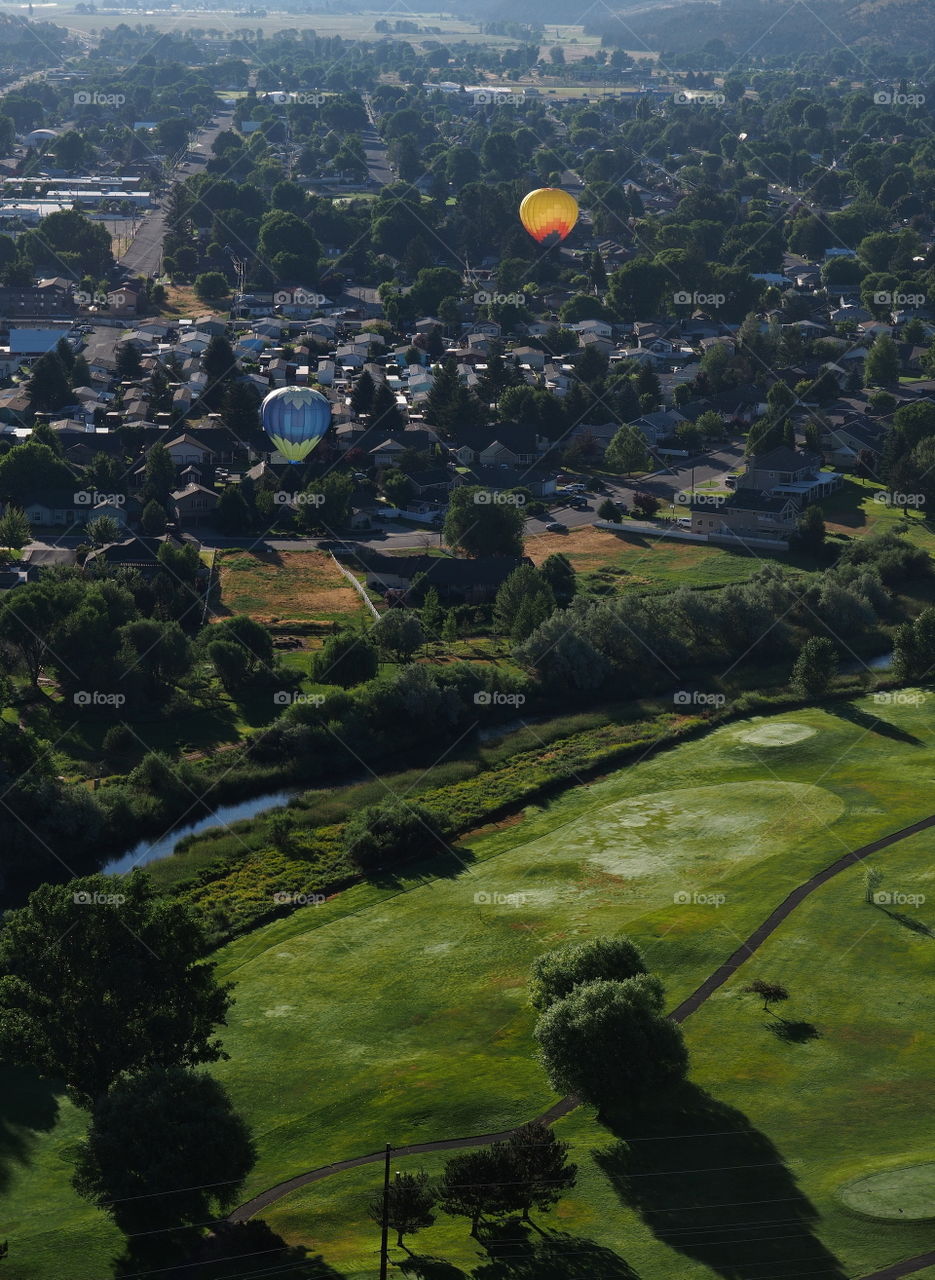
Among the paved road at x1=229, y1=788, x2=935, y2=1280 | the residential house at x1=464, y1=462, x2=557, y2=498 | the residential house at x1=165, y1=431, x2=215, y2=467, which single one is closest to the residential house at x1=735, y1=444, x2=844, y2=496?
the residential house at x1=464, y1=462, x2=557, y2=498

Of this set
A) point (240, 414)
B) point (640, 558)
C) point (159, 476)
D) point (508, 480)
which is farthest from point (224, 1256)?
point (240, 414)

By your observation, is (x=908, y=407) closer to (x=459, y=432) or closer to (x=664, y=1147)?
(x=459, y=432)

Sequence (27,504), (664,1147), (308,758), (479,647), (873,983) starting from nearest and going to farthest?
1. (664,1147)
2. (873,983)
3. (308,758)
4. (479,647)
5. (27,504)

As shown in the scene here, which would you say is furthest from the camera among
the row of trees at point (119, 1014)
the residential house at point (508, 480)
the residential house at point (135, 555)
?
the residential house at point (508, 480)

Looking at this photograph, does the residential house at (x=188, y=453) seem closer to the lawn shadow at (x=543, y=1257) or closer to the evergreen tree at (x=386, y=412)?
the evergreen tree at (x=386, y=412)

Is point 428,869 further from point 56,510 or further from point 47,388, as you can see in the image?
point 47,388

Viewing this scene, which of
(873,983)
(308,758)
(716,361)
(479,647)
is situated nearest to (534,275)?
(716,361)

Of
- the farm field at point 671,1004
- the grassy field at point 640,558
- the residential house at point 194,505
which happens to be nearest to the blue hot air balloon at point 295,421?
the residential house at point 194,505
